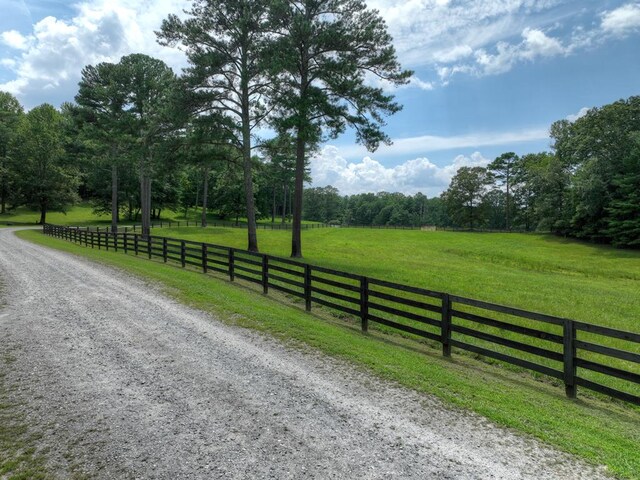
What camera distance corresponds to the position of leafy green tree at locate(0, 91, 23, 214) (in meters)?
59.1

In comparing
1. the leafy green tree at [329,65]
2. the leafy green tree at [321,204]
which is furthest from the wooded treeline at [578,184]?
the leafy green tree at [321,204]

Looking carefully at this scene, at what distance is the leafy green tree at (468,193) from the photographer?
72.4 meters

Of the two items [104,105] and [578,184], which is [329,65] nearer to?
[104,105]

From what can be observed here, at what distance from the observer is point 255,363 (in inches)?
248

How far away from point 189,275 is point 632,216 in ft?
144

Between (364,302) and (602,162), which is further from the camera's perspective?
(602,162)

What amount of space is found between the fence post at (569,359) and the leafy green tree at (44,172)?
60.6 meters

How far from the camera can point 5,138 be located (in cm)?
6538

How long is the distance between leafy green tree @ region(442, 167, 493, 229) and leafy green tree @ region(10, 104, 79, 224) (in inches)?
2538

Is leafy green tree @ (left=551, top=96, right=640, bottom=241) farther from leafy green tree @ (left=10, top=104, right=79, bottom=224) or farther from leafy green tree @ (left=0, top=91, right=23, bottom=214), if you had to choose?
leafy green tree @ (left=0, top=91, right=23, bottom=214)

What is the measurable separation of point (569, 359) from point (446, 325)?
2.14m

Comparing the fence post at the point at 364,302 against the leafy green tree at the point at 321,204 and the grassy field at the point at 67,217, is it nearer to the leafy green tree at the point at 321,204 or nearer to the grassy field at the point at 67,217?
the grassy field at the point at 67,217

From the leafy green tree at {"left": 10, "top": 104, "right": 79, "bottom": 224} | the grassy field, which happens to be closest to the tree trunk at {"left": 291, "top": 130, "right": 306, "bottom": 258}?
the leafy green tree at {"left": 10, "top": 104, "right": 79, "bottom": 224}

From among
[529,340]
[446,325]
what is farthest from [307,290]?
[529,340]
